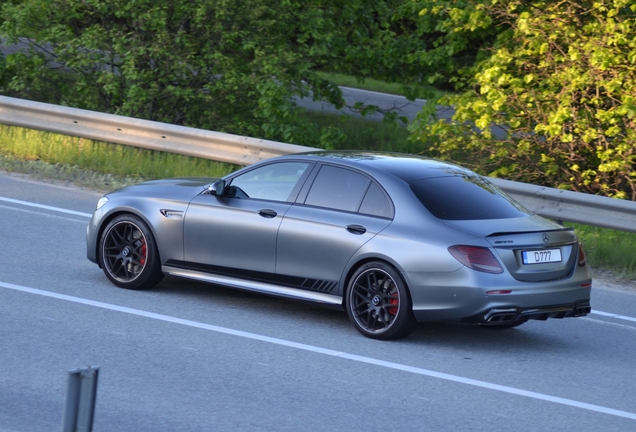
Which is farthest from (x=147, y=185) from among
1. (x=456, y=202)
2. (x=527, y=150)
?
(x=527, y=150)

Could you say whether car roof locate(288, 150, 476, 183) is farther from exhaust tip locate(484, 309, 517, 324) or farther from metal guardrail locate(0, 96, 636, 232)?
metal guardrail locate(0, 96, 636, 232)

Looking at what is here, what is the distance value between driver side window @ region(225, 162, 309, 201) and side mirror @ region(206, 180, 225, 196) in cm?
5

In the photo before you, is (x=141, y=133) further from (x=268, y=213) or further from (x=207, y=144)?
(x=268, y=213)

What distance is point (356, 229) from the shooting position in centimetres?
800

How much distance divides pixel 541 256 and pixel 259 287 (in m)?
2.27

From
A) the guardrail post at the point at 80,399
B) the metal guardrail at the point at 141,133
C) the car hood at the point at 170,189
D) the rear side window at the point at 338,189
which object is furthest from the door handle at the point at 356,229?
the metal guardrail at the point at 141,133

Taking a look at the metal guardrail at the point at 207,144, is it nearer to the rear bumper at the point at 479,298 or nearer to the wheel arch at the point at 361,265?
the rear bumper at the point at 479,298

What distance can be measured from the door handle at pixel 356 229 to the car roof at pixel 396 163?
0.52m

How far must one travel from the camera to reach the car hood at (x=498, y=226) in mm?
7648

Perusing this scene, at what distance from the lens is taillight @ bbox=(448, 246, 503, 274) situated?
7.52m

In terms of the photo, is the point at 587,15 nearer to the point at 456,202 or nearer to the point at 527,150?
the point at 527,150

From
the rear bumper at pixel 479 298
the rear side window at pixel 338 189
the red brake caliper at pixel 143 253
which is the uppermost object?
the rear side window at pixel 338 189

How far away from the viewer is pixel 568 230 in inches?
322

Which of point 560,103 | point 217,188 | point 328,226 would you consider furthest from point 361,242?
point 560,103
